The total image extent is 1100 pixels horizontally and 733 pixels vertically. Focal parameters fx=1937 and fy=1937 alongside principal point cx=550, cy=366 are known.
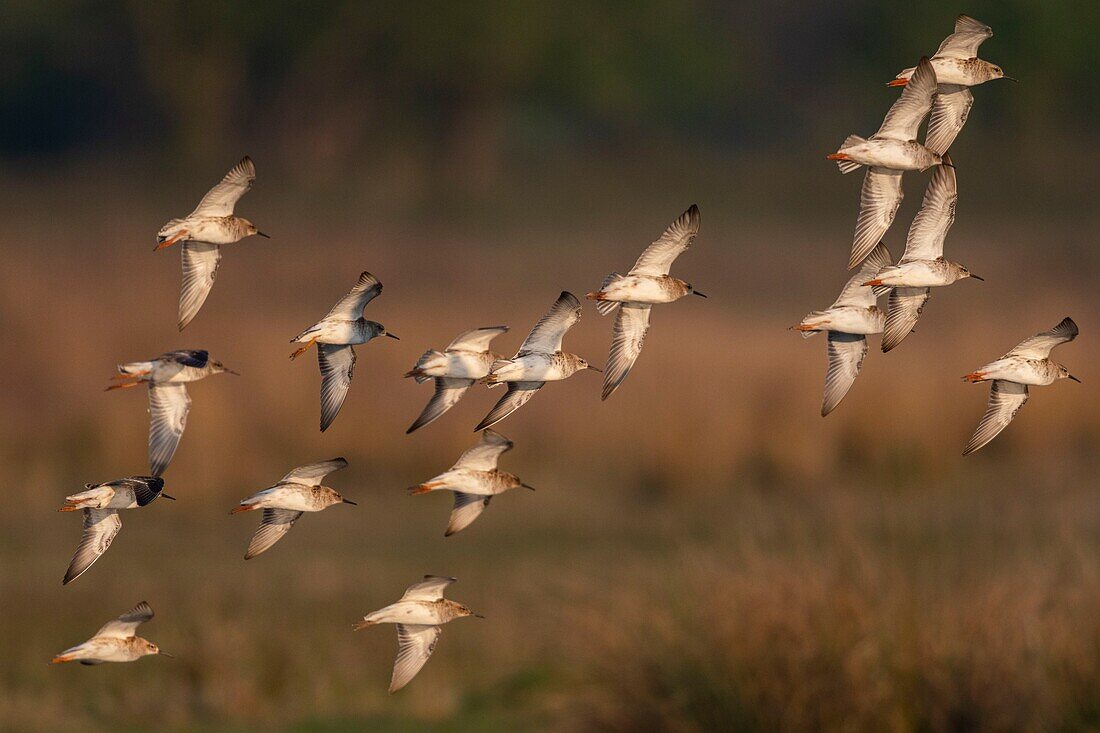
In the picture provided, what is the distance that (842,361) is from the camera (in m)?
5.57

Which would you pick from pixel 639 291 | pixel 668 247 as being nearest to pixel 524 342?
pixel 639 291

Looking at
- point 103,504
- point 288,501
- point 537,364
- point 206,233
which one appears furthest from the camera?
point 206,233

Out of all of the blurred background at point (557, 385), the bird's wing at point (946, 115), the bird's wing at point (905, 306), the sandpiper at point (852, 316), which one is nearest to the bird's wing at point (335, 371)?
the sandpiper at point (852, 316)

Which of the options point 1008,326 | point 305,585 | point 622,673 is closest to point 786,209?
point 1008,326

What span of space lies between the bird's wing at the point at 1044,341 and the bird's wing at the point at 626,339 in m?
1.07

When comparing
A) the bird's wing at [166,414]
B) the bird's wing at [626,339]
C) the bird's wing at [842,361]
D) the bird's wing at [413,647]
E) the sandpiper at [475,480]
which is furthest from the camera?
the bird's wing at [626,339]

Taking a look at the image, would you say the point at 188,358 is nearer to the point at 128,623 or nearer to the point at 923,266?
the point at 128,623

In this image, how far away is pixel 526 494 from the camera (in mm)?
40188

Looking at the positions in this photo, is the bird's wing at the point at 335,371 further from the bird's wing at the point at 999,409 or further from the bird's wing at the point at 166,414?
the bird's wing at the point at 999,409

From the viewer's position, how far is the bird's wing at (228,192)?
17.8ft

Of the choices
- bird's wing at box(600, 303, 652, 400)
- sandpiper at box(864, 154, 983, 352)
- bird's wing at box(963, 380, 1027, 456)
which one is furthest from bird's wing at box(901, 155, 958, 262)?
bird's wing at box(600, 303, 652, 400)

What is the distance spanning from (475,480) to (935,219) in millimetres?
1452

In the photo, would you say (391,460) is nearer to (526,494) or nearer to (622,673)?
(526,494)

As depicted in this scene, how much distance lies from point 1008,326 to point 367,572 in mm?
15227
